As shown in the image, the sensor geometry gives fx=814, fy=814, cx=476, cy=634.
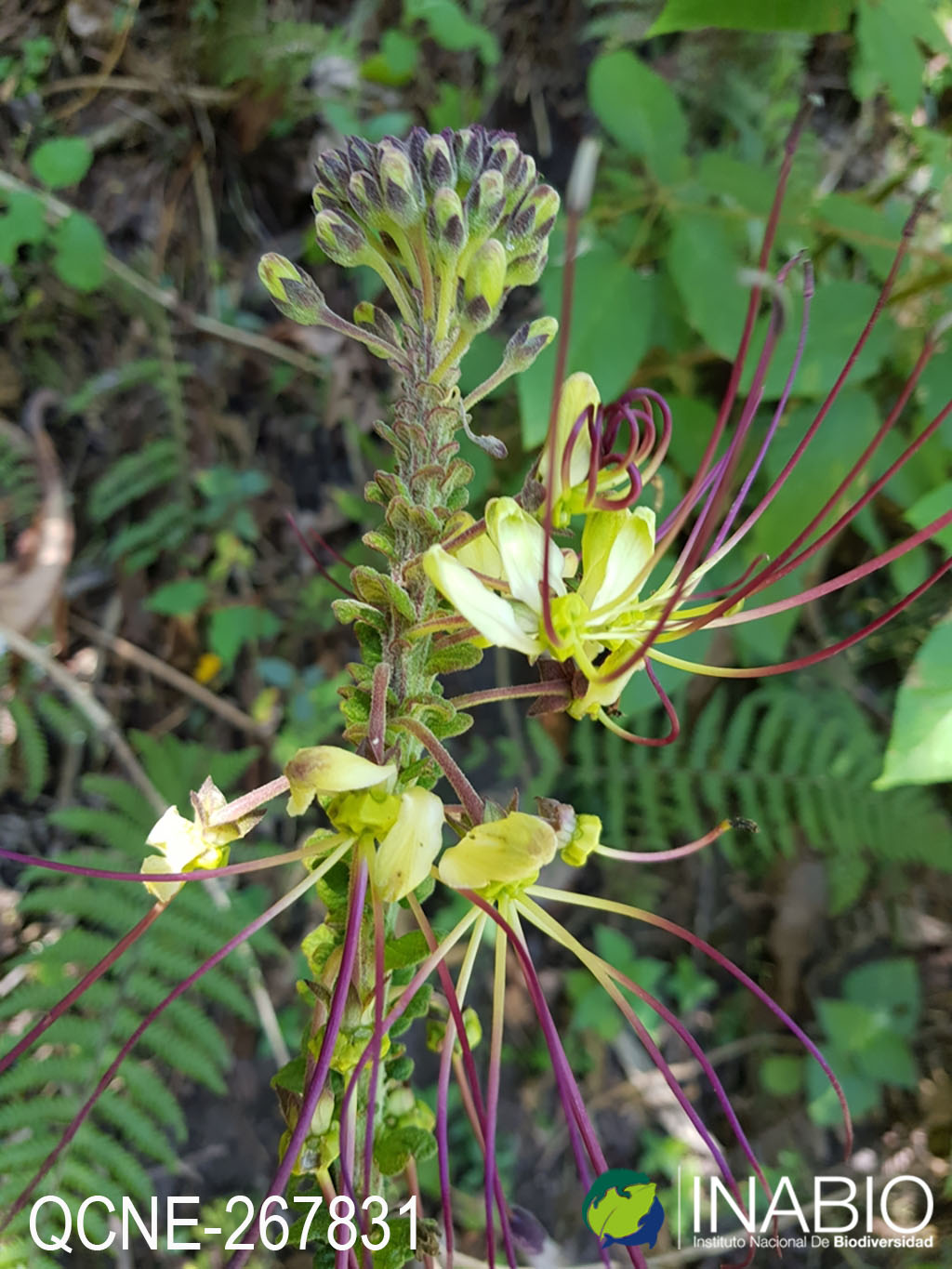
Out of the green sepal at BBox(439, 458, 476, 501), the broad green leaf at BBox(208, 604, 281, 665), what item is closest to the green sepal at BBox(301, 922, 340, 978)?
the green sepal at BBox(439, 458, 476, 501)

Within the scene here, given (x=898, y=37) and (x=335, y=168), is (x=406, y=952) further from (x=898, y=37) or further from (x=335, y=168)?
(x=898, y=37)

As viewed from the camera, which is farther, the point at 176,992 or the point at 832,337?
the point at 832,337

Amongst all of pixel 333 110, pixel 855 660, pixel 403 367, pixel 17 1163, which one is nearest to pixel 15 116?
pixel 333 110

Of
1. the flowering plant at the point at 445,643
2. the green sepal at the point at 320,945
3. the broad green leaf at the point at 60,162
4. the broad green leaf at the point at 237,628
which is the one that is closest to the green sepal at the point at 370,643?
the flowering plant at the point at 445,643

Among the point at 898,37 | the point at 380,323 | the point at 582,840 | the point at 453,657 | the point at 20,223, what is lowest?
the point at 582,840

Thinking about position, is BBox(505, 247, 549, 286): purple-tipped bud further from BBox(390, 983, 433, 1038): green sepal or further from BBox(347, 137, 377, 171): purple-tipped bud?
BBox(390, 983, 433, 1038): green sepal

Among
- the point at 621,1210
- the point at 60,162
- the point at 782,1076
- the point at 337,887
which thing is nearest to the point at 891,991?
the point at 782,1076

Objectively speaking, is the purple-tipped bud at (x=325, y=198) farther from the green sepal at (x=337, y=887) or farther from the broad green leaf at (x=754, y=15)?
the green sepal at (x=337, y=887)
